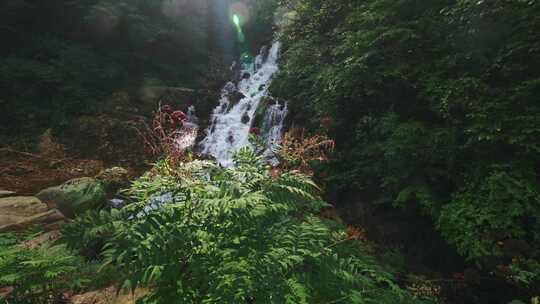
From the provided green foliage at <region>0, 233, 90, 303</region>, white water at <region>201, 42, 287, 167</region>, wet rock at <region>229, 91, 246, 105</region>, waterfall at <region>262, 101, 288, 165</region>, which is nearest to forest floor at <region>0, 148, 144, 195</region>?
white water at <region>201, 42, 287, 167</region>

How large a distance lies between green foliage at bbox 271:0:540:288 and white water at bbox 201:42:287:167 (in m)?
3.39

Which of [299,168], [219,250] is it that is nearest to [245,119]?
[299,168]

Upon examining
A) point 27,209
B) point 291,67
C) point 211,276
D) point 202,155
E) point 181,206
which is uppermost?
point 291,67

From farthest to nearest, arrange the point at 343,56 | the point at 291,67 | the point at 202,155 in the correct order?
1. the point at 202,155
2. the point at 291,67
3. the point at 343,56

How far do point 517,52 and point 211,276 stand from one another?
234 inches

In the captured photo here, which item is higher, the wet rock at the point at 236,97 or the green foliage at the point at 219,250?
the wet rock at the point at 236,97

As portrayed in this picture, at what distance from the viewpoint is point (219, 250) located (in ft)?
7.38

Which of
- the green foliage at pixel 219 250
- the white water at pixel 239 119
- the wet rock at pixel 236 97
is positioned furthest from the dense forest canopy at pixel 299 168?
the wet rock at pixel 236 97

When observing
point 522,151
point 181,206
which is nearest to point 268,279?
point 181,206

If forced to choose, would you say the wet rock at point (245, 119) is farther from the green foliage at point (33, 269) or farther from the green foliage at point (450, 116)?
the green foliage at point (33, 269)

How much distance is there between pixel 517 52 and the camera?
15.9ft

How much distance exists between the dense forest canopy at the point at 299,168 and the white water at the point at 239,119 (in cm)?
16

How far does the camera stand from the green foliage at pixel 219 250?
81.0 inches

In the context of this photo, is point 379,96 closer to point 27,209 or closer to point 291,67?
point 291,67
